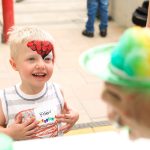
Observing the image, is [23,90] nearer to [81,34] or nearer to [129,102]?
[129,102]

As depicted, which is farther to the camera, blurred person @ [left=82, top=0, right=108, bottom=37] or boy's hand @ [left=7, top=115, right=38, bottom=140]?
blurred person @ [left=82, top=0, right=108, bottom=37]

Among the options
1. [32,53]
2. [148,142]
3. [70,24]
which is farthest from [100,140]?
[70,24]

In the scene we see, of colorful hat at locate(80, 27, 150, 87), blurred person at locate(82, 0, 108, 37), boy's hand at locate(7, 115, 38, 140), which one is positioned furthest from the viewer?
blurred person at locate(82, 0, 108, 37)

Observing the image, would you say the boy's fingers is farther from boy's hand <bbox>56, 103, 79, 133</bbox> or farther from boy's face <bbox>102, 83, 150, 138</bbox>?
boy's face <bbox>102, 83, 150, 138</bbox>

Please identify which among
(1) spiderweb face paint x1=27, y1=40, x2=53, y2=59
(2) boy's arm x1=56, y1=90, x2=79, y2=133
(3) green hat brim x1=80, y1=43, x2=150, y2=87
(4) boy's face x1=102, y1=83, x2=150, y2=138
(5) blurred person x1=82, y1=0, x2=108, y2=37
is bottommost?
(5) blurred person x1=82, y1=0, x2=108, y2=37

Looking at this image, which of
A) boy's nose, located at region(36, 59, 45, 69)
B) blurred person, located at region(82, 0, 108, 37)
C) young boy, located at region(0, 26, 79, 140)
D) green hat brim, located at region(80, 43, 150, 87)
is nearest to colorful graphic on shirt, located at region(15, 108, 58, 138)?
young boy, located at region(0, 26, 79, 140)

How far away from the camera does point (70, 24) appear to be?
A: 179 inches

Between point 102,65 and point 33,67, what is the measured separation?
814 millimetres

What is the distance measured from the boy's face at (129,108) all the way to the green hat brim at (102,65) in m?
0.01

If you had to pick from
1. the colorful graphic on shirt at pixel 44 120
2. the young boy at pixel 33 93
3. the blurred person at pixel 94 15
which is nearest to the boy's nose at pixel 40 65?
the young boy at pixel 33 93

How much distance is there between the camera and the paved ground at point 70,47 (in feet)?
8.40

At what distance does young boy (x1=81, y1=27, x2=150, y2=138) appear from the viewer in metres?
0.44

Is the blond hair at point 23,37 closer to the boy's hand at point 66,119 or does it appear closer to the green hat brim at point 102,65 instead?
the boy's hand at point 66,119

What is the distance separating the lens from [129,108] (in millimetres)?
456
